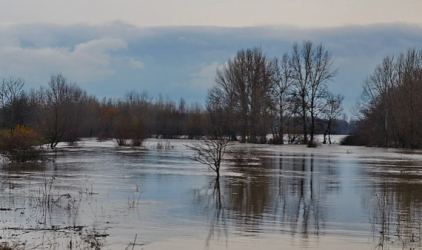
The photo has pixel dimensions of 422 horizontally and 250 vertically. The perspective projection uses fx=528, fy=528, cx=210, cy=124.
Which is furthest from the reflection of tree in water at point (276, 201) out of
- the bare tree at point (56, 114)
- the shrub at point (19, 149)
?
the bare tree at point (56, 114)

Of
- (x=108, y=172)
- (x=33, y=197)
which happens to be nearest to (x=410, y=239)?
(x=33, y=197)

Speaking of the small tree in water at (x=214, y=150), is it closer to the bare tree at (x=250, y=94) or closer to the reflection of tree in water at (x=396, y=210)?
the reflection of tree in water at (x=396, y=210)

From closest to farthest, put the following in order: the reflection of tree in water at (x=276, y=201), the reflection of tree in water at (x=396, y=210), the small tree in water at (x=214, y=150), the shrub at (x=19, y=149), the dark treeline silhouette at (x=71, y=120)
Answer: the reflection of tree in water at (x=396, y=210) < the reflection of tree in water at (x=276, y=201) < the small tree in water at (x=214, y=150) < the shrub at (x=19, y=149) < the dark treeline silhouette at (x=71, y=120)

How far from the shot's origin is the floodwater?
1102 centimetres

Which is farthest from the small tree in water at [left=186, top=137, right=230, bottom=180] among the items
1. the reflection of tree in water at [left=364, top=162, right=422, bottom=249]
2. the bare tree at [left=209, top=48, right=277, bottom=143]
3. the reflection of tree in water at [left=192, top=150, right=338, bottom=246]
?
the bare tree at [left=209, top=48, right=277, bottom=143]

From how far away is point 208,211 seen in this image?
14.9 meters

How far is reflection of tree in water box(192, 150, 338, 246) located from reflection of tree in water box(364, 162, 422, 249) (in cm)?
145

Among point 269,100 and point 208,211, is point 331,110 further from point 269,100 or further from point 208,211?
point 208,211

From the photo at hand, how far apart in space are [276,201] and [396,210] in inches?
143

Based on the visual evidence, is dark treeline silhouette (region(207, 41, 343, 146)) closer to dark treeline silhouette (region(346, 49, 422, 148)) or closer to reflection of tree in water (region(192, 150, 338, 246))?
dark treeline silhouette (region(346, 49, 422, 148))

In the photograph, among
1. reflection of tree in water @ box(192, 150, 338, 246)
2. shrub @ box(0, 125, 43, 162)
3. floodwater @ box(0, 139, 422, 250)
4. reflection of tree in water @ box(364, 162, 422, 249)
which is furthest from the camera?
shrub @ box(0, 125, 43, 162)

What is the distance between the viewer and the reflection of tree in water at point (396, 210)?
A: 11495mm

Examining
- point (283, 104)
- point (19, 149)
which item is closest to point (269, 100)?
point (283, 104)

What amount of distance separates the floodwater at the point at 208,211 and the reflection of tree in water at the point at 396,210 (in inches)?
1.1
